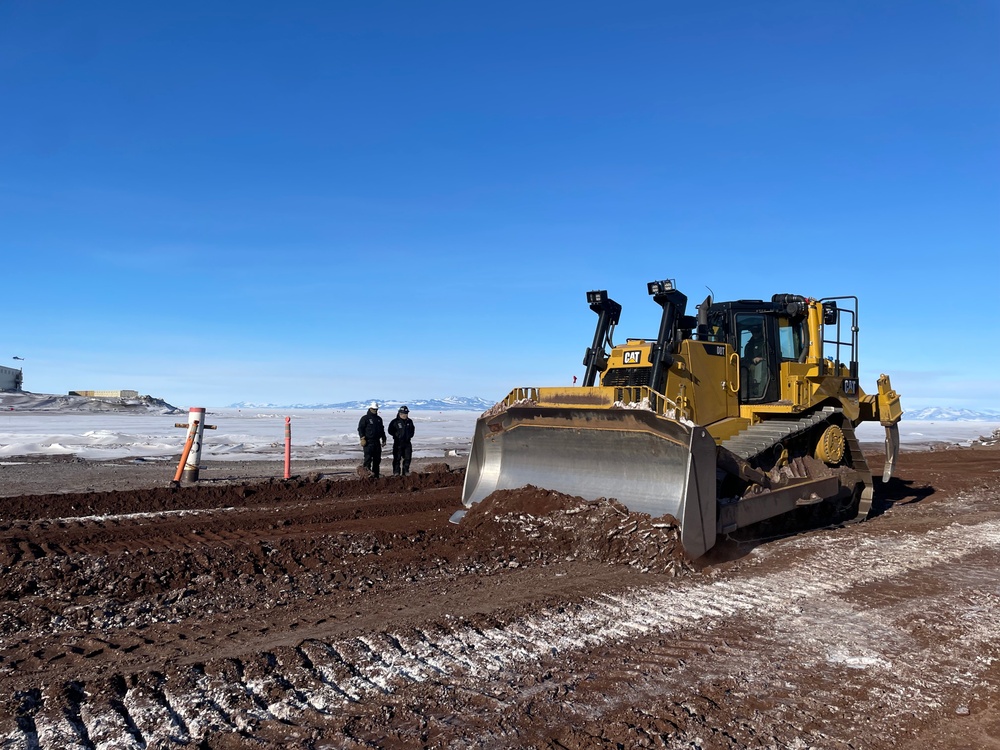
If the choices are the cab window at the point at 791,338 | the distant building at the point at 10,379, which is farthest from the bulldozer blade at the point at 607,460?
the distant building at the point at 10,379

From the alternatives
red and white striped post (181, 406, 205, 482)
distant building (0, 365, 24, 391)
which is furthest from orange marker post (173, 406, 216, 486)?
distant building (0, 365, 24, 391)

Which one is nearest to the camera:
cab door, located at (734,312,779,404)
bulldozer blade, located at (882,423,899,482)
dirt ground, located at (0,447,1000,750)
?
dirt ground, located at (0,447,1000,750)

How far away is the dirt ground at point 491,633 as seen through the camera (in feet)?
11.8

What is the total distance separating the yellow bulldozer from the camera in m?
7.34

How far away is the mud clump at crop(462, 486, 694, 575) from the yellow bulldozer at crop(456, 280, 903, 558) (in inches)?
9.2

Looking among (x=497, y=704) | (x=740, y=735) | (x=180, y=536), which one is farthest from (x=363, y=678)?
(x=180, y=536)

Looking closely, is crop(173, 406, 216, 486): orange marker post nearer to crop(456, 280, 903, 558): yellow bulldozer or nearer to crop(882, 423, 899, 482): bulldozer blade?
crop(456, 280, 903, 558): yellow bulldozer

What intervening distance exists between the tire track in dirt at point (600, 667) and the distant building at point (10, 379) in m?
78.7

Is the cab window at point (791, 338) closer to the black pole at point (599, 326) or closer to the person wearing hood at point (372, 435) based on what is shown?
the black pole at point (599, 326)

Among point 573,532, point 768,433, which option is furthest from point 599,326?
point 573,532

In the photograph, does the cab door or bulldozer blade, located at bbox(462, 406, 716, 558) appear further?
the cab door

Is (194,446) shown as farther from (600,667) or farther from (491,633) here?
(600,667)

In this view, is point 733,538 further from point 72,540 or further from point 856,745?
point 72,540

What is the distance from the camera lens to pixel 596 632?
494 cm
